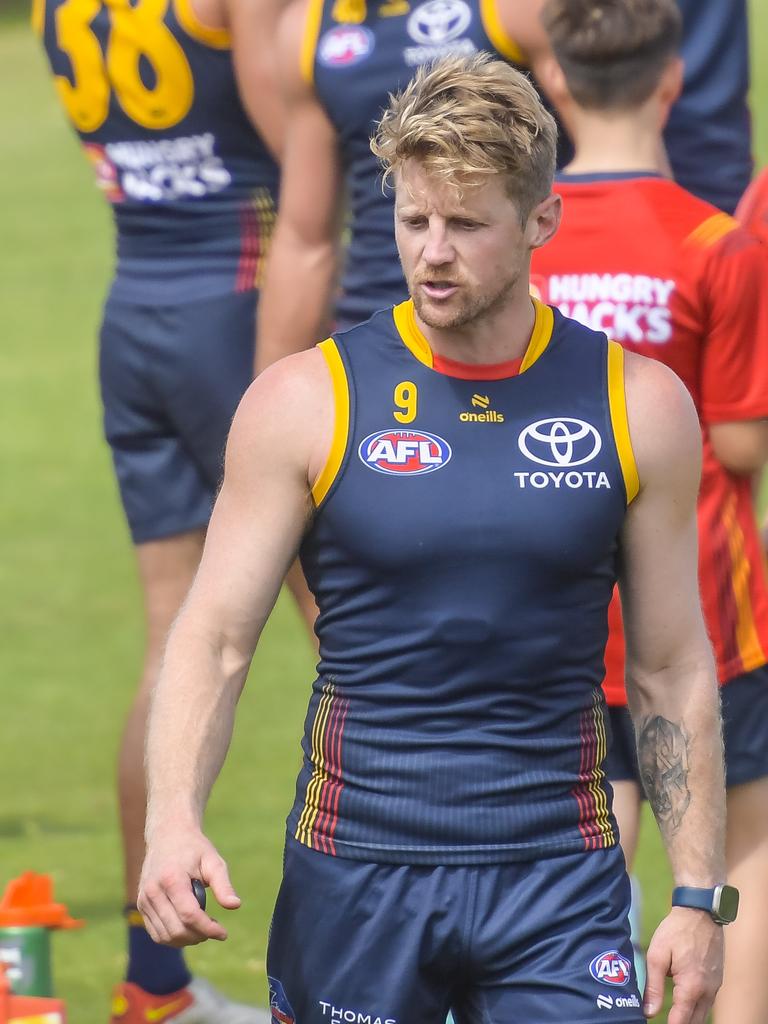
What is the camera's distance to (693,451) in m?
3.49

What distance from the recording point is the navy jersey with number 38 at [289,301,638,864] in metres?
3.37

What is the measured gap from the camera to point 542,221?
348cm

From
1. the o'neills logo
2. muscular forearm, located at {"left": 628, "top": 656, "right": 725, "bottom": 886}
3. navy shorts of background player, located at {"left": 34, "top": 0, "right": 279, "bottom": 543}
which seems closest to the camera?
the o'neills logo

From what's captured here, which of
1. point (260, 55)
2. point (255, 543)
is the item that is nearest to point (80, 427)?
point (260, 55)

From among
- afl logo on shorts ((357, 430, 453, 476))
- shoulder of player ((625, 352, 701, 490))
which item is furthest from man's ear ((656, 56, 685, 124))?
afl logo on shorts ((357, 430, 453, 476))

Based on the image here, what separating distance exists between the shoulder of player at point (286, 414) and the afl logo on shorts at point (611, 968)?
0.88 m

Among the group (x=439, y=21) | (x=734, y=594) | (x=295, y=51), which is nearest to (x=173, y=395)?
(x=295, y=51)

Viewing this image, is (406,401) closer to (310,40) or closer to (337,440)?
(337,440)

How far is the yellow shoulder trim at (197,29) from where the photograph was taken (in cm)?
545

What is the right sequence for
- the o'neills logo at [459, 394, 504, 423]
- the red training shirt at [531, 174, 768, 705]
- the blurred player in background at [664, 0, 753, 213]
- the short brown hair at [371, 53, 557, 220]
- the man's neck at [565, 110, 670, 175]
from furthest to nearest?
the blurred player in background at [664, 0, 753, 213] < the man's neck at [565, 110, 670, 175] < the red training shirt at [531, 174, 768, 705] < the o'neills logo at [459, 394, 504, 423] < the short brown hair at [371, 53, 557, 220]

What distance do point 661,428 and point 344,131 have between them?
6.74 feet

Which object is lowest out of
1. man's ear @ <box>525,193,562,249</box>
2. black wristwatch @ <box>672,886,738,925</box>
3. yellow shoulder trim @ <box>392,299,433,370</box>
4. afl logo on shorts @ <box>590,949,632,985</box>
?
afl logo on shorts @ <box>590,949,632,985</box>

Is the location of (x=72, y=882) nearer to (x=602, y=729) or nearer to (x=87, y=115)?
(x=87, y=115)

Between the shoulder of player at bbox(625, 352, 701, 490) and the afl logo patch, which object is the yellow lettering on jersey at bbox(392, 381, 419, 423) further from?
the afl logo patch
